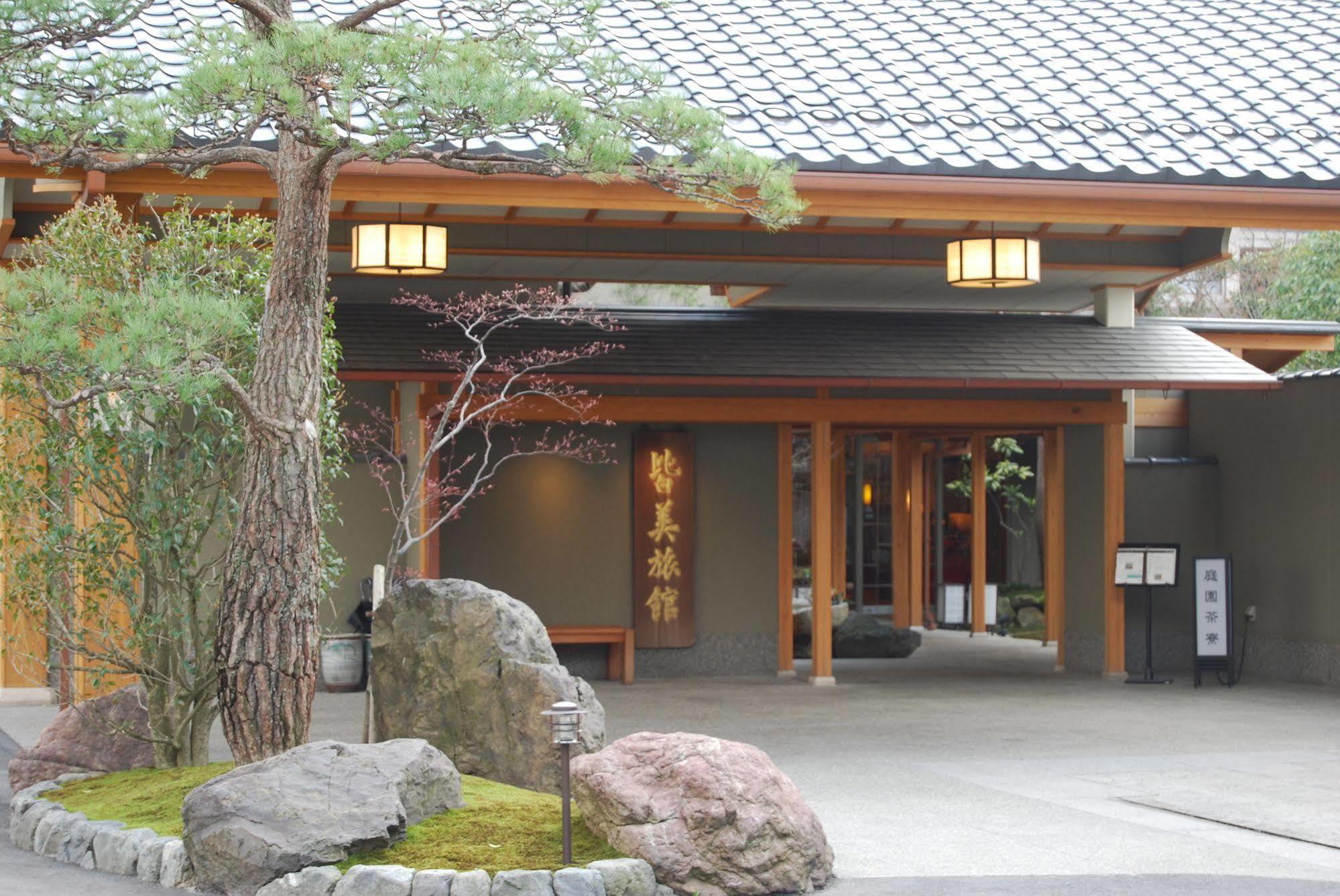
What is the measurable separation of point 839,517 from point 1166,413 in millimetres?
5443

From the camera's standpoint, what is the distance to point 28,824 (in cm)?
638

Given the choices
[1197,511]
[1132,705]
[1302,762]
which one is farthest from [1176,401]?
[1302,762]

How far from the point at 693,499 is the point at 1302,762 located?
5.46 m

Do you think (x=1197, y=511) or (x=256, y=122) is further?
(x=1197, y=511)

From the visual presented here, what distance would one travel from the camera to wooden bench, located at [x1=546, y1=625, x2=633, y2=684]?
1202cm

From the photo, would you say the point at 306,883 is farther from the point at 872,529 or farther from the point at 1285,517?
the point at 872,529

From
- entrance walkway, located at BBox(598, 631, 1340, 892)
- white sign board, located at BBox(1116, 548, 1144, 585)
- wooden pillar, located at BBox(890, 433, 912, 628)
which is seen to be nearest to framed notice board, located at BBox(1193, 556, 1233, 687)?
entrance walkway, located at BBox(598, 631, 1340, 892)

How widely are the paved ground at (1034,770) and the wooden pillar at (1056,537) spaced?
59 centimetres

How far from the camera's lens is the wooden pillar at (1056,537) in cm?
1316

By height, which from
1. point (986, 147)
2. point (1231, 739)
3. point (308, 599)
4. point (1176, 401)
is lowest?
point (1231, 739)

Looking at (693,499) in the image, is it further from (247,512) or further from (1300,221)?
(247,512)

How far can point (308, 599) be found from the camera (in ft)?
20.5

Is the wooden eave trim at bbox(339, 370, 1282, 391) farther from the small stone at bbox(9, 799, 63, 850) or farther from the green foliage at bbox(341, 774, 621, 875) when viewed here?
the green foliage at bbox(341, 774, 621, 875)

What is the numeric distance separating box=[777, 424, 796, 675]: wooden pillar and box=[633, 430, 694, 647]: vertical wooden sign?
0.75m
